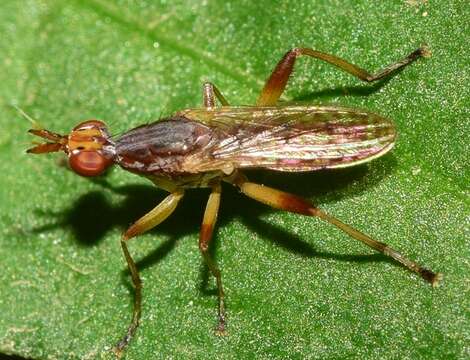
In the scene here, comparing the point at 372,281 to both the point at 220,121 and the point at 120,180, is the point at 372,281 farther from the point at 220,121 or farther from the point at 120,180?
the point at 120,180

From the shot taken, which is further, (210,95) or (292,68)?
(210,95)

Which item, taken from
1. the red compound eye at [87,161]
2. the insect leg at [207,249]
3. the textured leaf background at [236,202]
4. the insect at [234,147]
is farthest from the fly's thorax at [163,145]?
the textured leaf background at [236,202]

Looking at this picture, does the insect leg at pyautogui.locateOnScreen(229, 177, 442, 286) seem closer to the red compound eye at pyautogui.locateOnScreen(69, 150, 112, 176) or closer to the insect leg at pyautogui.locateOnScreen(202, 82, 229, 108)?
the insect leg at pyautogui.locateOnScreen(202, 82, 229, 108)

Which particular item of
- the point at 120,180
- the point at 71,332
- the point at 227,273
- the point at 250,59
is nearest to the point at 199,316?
the point at 227,273

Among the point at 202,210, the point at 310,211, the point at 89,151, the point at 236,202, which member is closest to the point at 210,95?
the point at 236,202

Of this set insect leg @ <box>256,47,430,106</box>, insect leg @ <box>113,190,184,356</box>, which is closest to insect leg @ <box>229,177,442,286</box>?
insect leg @ <box>113,190,184,356</box>

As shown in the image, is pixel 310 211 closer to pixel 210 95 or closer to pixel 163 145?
pixel 163 145
